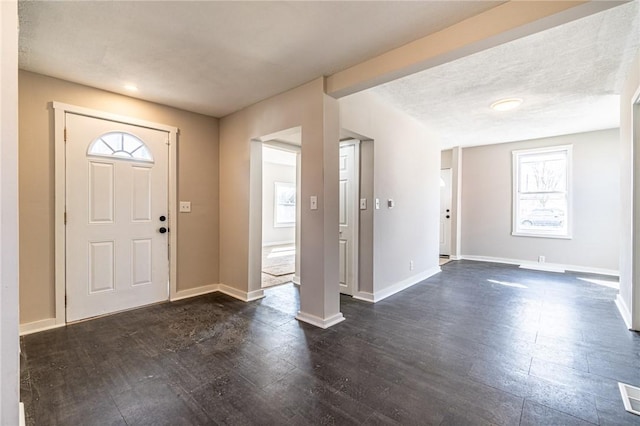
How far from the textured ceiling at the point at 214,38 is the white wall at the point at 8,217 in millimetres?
835

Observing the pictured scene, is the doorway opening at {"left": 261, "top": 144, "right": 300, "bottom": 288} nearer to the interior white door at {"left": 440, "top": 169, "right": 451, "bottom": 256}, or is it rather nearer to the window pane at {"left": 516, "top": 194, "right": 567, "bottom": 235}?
the interior white door at {"left": 440, "top": 169, "right": 451, "bottom": 256}

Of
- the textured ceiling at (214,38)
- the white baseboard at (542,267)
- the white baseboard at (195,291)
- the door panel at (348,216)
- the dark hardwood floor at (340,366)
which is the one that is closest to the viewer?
the dark hardwood floor at (340,366)

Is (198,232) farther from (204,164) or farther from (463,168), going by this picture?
(463,168)

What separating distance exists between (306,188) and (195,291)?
7.35 feet

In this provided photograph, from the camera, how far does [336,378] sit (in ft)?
6.30

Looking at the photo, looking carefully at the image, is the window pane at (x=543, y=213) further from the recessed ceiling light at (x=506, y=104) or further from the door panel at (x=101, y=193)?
the door panel at (x=101, y=193)

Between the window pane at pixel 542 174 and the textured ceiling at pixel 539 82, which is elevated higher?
the textured ceiling at pixel 539 82

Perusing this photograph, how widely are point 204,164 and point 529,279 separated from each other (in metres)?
5.46

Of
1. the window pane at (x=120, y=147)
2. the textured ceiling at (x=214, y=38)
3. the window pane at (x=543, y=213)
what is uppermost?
the textured ceiling at (x=214, y=38)

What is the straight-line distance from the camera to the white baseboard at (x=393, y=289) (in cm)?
355

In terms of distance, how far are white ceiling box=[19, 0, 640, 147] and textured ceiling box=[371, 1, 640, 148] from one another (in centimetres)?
1

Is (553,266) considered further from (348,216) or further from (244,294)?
(244,294)

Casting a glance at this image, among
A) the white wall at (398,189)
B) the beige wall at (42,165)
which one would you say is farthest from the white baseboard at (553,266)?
the beige wall at (42,165)

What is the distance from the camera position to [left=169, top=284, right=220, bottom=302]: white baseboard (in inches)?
142
